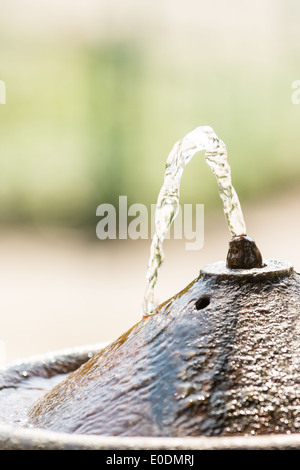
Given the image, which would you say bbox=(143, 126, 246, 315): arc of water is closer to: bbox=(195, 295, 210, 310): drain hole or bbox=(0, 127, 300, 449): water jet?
bbox=(0, 127, 300, 449): water jet

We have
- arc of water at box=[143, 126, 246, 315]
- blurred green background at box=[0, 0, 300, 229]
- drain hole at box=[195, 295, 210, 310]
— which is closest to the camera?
drain hole at box=[195, 295, 210, 310]

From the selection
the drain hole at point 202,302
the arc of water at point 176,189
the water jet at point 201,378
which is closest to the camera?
the water jet at point 201,378

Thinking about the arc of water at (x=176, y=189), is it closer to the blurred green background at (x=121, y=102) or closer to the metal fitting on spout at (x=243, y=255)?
the metal fitting on spout at (x=243, y=255)

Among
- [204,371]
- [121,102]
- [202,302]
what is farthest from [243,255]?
[121,102]

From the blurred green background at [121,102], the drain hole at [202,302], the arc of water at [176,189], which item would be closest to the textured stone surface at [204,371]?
the drain hole at [202,302]

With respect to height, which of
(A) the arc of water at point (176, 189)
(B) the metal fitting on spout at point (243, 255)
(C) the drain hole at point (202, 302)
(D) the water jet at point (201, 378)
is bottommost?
(D) the water jet at point (201, 378)

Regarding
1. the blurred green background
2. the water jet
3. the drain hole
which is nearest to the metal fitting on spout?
the water jet

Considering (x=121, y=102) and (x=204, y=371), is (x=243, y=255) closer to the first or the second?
(x=204, y=371)
